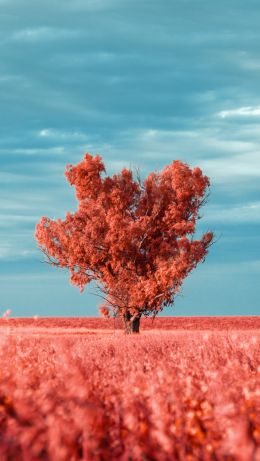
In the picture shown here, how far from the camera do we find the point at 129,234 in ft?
114

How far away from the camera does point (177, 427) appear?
201 inches

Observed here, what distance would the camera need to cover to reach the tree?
116ft

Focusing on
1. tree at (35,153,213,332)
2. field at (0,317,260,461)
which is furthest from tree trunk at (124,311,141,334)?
field at (0,317,260,461)

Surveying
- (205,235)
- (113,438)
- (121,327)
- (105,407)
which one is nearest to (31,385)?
(105,407)

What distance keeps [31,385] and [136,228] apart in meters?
27.6

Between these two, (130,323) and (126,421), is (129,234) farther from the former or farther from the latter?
(126,421)

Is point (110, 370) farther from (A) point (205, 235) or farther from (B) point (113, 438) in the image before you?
(A) point (205, 235)

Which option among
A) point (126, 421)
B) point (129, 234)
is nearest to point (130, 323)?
point (129, 234)

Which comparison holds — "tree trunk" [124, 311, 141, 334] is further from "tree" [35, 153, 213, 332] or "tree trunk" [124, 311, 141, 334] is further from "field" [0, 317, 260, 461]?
"field" [0, 317, 260, 461]

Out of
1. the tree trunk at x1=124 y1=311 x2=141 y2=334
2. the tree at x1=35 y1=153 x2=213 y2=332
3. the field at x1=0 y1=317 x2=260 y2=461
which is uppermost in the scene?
the tree at x1=35 y1=153 x2=213 y2=332

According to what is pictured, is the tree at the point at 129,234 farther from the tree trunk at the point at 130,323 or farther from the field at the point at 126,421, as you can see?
the field at the point at 126,421

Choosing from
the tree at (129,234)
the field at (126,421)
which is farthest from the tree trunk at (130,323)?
the field at (126,421)

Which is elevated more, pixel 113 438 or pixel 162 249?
pixel 162 249

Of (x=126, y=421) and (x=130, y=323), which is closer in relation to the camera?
(x=126, y=421)
